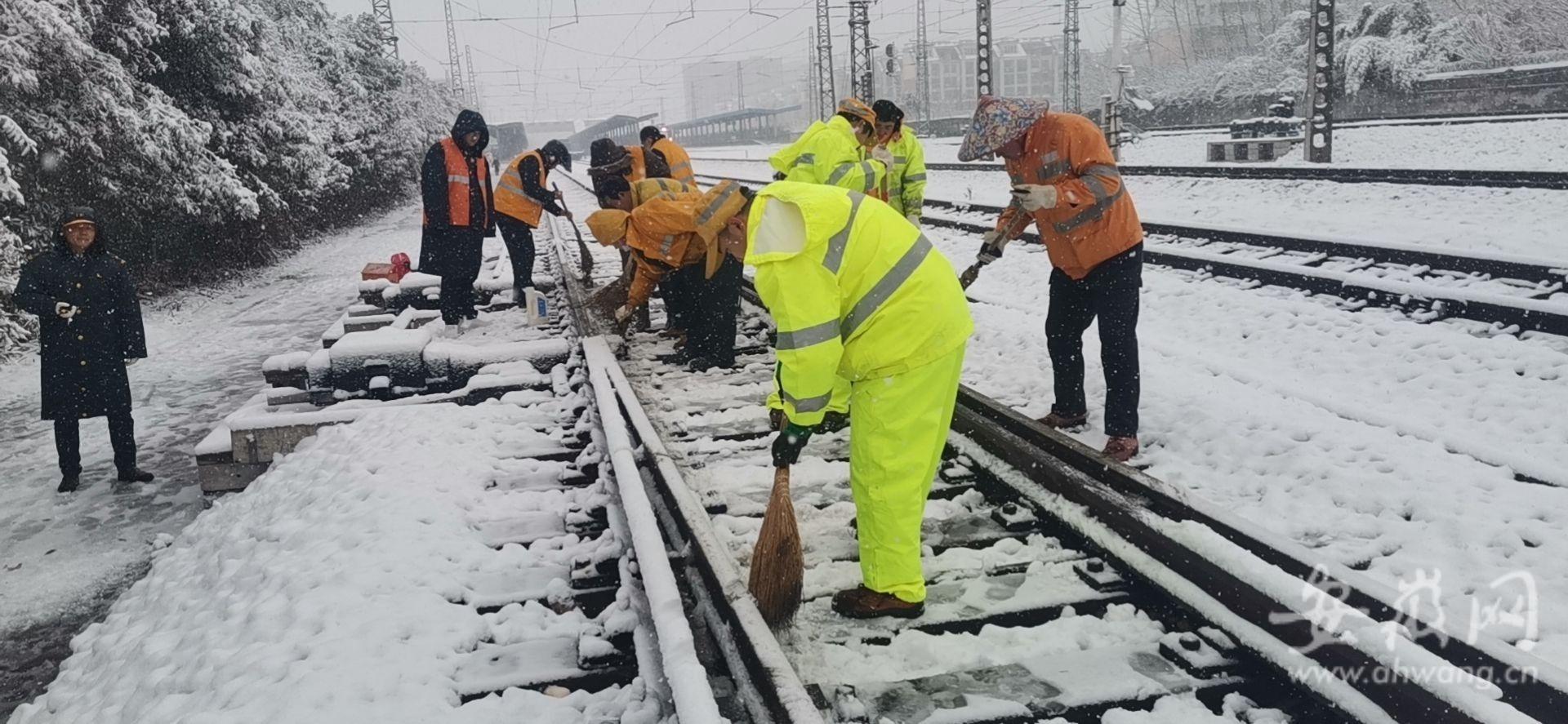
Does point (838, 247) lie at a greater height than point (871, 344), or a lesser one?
greater

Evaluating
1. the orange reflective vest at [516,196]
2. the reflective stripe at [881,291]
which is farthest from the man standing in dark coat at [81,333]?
the reflective stripe at [881,291]

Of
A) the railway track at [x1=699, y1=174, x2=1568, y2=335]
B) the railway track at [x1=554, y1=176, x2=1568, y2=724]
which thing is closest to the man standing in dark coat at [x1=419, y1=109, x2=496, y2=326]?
the railway track at [x1=554, y1=176, x2=1568, y2=724]

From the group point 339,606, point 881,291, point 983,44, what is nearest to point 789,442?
point 881,291

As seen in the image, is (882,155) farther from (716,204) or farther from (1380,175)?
(1380,175)

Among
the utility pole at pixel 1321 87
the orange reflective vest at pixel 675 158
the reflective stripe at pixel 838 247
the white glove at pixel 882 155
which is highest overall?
the utility pole at pixel 1321 87

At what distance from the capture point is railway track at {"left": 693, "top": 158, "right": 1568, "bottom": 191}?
10.5m

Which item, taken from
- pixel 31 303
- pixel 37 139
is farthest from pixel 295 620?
pixel 37 139

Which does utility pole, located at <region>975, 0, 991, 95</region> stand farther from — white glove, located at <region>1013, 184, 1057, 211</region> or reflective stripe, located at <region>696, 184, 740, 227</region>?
white glove, located at <region>1013, 184, 1057, 211</region>

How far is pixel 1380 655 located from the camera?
2.55m

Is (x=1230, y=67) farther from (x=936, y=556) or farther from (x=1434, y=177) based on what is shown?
(x=936, y=556)

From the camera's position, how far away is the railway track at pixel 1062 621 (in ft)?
8.45

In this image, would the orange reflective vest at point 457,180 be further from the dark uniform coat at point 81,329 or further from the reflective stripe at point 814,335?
the reflective stripe at point 814,335

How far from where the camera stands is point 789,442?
3150 millimetres

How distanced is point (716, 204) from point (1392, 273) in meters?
6.25
